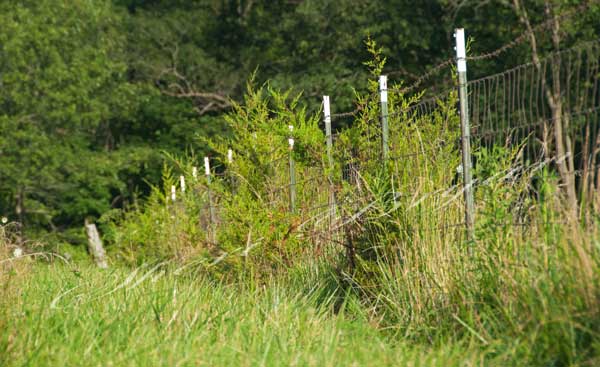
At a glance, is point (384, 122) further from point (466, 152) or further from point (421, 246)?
point (421, 246)

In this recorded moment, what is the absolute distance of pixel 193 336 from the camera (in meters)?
5.21

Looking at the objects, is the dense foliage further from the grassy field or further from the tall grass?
the grassy field

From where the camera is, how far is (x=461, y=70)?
6.42 metres

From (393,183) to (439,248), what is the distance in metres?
0.78

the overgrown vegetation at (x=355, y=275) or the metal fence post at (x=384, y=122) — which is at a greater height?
the metal fence post at (x=384, y=122)

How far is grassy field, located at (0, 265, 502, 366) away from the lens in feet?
15.5

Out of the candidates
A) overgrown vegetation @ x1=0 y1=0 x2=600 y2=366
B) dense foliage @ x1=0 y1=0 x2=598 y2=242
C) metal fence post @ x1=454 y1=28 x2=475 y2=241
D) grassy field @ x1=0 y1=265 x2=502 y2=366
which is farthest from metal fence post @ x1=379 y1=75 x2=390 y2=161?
dense foliage @ x1=0 y1=0 x2=598 y2=242

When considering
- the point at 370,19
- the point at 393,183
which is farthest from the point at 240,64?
the point at 393,183

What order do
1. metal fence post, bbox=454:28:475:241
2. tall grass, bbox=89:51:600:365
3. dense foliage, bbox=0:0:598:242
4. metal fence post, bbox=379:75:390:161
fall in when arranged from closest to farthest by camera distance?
tall grass, bbox=89:51:600:365
metal fence post, bbox=454:28:475:241
metal fence post, bbox=379:75:390:161
dense foliage, bbox=0:0:598:242

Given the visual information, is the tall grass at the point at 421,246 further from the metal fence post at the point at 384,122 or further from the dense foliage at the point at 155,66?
the dense foliage at the point at 155,66

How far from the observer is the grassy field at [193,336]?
15.5 ft

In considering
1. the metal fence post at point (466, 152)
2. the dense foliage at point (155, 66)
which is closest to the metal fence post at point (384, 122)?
the metal fence post at point (466, 152)

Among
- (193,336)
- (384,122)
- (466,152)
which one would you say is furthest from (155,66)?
(193,336)

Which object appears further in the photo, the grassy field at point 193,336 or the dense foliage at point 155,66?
the dense foliage at point 155,66
